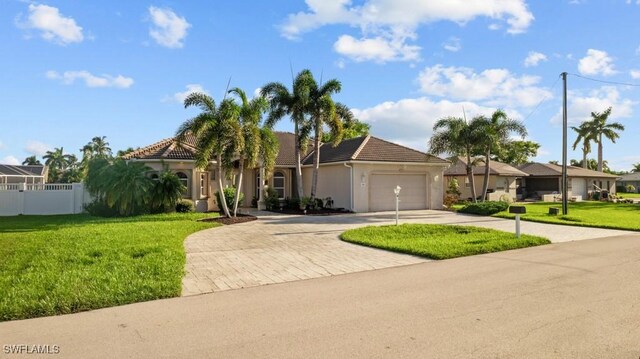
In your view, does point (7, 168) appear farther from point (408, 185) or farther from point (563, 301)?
point (563, 301)

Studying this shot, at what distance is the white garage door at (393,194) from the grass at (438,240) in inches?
321

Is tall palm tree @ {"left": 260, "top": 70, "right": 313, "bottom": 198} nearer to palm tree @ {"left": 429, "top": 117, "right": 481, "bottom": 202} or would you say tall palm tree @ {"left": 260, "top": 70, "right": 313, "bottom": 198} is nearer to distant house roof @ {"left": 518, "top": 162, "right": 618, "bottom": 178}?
palm tree @ {"left": 429, "top": 117, "right": 481, "bottom": 202}

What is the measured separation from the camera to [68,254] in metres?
8.95

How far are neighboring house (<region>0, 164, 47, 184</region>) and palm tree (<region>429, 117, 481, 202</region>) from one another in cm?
4116

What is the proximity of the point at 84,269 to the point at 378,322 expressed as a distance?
5589 millimetres

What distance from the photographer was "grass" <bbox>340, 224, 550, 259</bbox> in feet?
32.9

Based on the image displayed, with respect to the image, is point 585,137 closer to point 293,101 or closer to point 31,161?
point 293,101

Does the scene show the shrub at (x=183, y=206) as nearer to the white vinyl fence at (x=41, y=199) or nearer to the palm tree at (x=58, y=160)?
the white vinyl fence at (x=41, y=199)

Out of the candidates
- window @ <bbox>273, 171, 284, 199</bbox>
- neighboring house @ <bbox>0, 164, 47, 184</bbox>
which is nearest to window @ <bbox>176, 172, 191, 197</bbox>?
window @ <bbox>273, 171, 284, 199</bbox>

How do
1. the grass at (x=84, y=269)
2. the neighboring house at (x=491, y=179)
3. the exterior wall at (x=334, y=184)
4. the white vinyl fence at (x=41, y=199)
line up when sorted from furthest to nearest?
1. the neighboring house at (x=491, y=179)
2. the exterior wall at (x=334, y=184)
3. the white vinyl fence at (x=41, y=199)
4. the grass at (x=84, y=269)

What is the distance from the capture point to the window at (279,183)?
84.9ft

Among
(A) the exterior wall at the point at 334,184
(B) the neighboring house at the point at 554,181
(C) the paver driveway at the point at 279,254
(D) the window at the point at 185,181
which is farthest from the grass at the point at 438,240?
(B) the neighboring house at the point at 554,181

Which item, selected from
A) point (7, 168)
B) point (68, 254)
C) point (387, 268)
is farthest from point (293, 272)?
point (7, 168)

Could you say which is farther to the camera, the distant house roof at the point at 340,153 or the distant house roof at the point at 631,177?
the distant house roof at the point at 631,177
